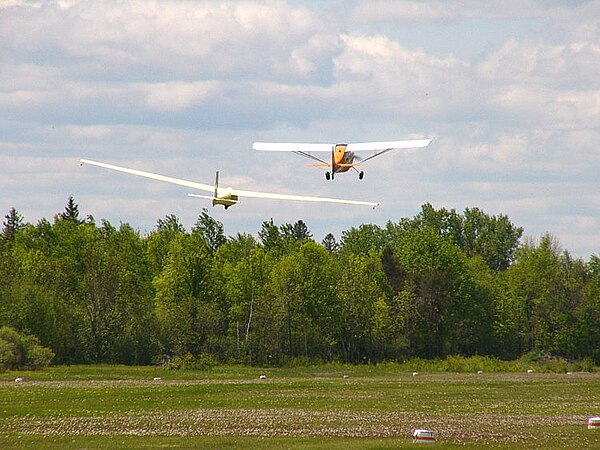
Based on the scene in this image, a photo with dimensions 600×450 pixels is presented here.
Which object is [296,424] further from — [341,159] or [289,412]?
[341,159]

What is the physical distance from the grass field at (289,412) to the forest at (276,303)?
27.5 meters

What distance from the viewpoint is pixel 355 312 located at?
11900 cm

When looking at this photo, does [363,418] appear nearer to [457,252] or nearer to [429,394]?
[429,394]

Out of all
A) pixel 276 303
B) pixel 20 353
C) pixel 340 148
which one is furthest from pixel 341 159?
pixel 276 303

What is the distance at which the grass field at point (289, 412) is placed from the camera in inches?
1563

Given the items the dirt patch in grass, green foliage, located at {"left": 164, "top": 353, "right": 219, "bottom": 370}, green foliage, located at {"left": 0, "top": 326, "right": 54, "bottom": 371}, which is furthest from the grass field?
green foliage, located at {"left": 164, "top": 353, "right": 219, "bottom": 370}

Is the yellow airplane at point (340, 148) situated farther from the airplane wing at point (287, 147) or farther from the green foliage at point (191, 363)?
the green foliage at point (191, 363)

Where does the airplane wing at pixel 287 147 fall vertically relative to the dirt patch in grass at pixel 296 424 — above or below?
above

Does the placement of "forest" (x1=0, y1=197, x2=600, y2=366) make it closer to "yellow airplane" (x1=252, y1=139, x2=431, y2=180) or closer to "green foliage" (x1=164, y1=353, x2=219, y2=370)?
"green foliage" (x1=164, y1=353, x2=219, y2=370)

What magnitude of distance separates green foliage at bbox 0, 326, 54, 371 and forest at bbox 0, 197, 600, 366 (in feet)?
30.8

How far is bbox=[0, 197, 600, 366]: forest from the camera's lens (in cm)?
10744

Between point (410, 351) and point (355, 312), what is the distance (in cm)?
895

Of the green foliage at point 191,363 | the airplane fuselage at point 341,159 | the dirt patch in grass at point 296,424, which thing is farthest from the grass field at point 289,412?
the green foliage at point 191,363

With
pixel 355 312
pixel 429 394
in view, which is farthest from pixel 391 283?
pixel 429 394
